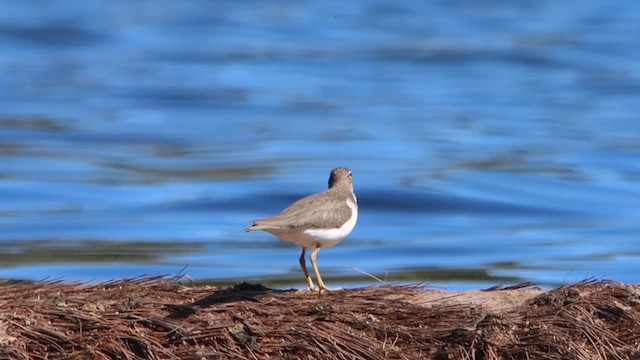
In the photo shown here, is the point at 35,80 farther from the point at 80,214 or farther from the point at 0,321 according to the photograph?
the point at 0,321

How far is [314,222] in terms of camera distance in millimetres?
9586

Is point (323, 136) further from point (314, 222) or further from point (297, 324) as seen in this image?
point (297, 324)

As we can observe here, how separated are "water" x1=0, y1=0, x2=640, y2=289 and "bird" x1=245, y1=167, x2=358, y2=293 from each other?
4.03m

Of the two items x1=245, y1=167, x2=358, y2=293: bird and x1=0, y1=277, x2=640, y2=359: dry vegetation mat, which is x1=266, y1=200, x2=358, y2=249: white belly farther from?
x1=0, y1=277, x2=640, y2=359: dry vegetation mat

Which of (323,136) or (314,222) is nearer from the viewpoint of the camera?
(314,222)

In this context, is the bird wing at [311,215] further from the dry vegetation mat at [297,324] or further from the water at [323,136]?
the water at [323,136]

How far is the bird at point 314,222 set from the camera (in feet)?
30.8

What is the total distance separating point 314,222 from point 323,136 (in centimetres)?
2335

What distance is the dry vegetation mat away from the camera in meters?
7.96

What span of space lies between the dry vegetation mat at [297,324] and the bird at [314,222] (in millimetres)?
649

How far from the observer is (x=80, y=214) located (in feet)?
79.6

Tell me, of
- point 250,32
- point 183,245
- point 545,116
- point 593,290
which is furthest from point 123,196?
point 250,32

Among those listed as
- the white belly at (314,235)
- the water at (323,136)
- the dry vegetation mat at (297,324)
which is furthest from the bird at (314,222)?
the water at (323,136)

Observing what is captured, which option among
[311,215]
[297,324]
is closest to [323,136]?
[311,215]
